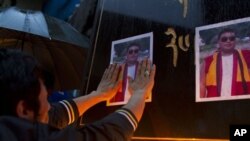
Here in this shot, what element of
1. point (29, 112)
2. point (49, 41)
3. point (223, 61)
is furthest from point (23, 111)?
point (49, 41)

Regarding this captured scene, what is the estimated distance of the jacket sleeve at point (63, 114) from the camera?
1.75 meters

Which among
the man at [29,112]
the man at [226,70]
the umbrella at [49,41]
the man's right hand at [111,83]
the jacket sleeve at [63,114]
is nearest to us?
the man at [29,112]

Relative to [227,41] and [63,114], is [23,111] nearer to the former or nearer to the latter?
[63,114]

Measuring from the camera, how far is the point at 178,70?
1582mm

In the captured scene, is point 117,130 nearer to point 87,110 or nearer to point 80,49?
point 87,110

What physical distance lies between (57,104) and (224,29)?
0.88 m

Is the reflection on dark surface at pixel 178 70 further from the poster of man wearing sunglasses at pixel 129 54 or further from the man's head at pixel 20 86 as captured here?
the man's head at pixel 20 86

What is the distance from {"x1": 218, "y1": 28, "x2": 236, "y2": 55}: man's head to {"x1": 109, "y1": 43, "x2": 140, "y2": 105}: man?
18.3 inches

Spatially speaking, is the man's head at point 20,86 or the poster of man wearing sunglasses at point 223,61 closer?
the man's head at point 20,86

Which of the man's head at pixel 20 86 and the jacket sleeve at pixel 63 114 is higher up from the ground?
the man's head at pixel 20 86

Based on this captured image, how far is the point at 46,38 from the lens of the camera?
9.61ft

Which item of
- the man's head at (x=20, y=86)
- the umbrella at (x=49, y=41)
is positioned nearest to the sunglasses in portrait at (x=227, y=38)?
the man's head at (x=20, y=86)

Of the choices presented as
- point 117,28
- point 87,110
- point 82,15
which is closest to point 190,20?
point 117,28

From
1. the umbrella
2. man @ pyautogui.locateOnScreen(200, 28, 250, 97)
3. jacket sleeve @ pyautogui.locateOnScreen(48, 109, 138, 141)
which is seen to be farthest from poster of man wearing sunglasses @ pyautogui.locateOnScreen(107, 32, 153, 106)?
the umbrella
